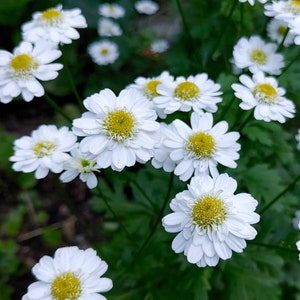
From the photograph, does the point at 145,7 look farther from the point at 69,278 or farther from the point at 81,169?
the point at 69,278

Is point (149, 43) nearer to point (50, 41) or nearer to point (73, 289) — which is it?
point (50, 41)

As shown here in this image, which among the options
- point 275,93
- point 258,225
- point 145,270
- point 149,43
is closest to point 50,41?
point 275,93

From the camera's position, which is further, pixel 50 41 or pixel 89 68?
pixel 89 68

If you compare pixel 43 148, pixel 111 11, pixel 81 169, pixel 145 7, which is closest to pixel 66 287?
pixel 81 169

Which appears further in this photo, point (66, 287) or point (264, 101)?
point (264, 101)

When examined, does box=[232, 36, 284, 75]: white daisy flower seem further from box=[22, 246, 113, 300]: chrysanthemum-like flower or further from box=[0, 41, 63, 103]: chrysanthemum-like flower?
box=[22, 246, 113, 300]: chrysanthemum-like flower

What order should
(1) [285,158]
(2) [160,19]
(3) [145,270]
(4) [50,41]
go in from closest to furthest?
(4) [50,41] < (3) [145,270] < (1) [285,158] < (2) [160,19]
